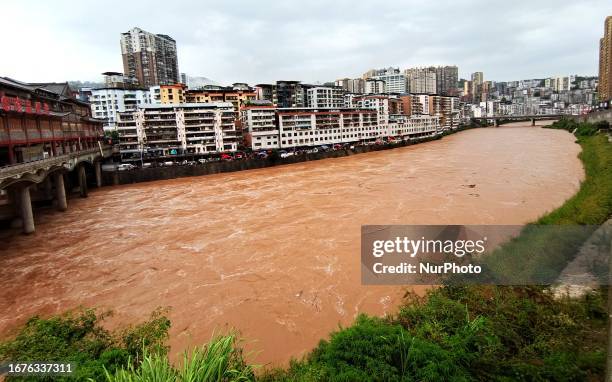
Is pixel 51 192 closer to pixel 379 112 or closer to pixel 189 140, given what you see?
pixel 189 140

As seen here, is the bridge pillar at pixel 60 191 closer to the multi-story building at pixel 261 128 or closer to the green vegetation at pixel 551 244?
the multi-story building at pixel 261 128

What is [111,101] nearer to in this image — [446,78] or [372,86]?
[372,86]

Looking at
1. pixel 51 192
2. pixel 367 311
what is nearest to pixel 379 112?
pixel 51 192

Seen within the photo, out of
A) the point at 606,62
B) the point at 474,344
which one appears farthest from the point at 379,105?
the point at 474,344

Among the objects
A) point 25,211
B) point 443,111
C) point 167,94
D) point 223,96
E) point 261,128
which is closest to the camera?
point 25,211

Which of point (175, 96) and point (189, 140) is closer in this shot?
point (189, 140)
